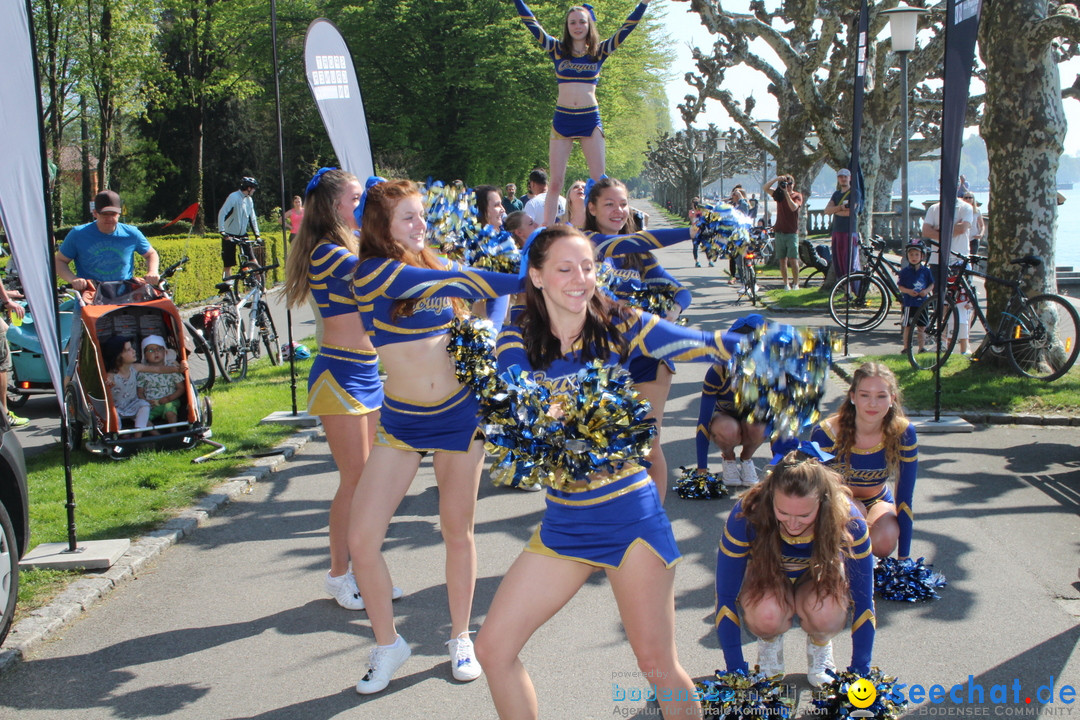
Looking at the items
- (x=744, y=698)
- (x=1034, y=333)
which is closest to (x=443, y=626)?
(x=744, y=698)

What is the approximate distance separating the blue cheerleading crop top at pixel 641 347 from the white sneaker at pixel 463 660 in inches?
58.4

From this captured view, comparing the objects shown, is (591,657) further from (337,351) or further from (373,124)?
(373,124)

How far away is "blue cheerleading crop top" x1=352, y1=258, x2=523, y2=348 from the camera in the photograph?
3.60 m

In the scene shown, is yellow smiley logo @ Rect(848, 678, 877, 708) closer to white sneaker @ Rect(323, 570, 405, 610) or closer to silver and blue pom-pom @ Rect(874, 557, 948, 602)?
silver and blue pom-pom @ Rect(874, 557, 948, 602)

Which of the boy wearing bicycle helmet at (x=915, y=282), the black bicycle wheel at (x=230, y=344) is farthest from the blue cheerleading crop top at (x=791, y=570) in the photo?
the black bicycle wheel at (x=230, y=344)

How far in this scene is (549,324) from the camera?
318 cm

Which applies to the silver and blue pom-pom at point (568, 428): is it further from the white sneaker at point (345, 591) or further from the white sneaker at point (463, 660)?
the white sneaker at point (345, 591)

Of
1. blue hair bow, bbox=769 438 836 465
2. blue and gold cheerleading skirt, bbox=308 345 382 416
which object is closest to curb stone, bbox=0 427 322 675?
blue and gold cheerleading skirt, bbox=308 345 382 416

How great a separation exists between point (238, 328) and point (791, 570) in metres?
8.31

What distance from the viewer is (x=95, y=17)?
2903cm

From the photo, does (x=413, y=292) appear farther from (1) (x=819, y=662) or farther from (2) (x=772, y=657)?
(1) (x=819, y=662)

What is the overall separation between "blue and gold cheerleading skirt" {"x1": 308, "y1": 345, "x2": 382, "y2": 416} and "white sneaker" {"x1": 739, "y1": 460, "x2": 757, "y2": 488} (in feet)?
9.60

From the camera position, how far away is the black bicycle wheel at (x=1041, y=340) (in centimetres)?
892

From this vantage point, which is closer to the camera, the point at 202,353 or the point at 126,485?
the point at 126,485
